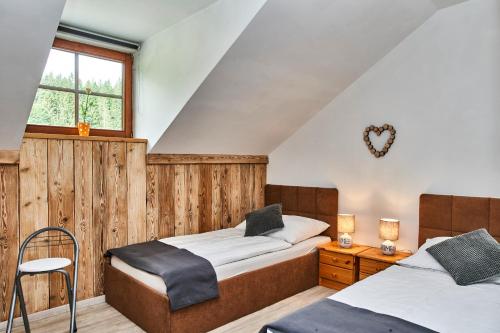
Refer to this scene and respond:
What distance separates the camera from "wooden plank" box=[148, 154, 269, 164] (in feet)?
11.9

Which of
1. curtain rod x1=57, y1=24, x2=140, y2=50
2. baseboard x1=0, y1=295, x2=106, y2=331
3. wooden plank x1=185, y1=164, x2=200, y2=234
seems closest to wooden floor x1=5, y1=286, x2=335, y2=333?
baseboard x1=0, y1=295, x2=106, y2=331

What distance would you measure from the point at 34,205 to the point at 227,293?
1703 millimetres

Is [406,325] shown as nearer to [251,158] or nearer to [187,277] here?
[187,277]

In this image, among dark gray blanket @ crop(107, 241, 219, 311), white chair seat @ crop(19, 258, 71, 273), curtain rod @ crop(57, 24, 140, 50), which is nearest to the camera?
white chair seat @ crop(19, 258, 71, 273)

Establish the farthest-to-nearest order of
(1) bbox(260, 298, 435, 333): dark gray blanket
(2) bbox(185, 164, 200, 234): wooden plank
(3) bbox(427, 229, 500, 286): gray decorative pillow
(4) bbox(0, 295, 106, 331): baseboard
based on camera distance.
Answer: (2) bbox(185, 164, 200, 234): wooden plank → (4) bbox(0, 295, 106, 331): baseboard → (3) bbox(427, 229, 500, 286): gray decorative pillow → (1) bbox(260, 298, 435, 333): dark gray blanket

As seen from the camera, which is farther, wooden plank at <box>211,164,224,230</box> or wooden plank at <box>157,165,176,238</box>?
wooden plank at <box>211,164,224,230</box>

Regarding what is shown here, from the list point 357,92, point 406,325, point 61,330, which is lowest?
point 61,330

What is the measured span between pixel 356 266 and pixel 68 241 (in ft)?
8.63

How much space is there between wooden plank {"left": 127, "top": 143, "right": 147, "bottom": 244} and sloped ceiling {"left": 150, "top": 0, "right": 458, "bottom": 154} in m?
0.17

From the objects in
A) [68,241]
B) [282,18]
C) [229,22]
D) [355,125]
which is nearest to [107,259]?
[68,241]

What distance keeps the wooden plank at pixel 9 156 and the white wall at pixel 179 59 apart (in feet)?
3.68

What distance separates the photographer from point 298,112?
3.97m

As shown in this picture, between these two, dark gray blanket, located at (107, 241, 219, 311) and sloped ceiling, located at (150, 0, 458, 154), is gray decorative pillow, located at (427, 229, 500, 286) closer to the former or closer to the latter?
dark gray blanket, located at (107, 241, 219, 311)

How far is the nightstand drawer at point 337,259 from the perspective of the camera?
11.4 ft
